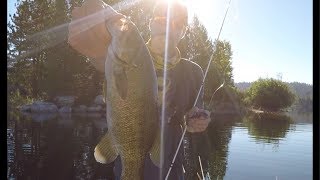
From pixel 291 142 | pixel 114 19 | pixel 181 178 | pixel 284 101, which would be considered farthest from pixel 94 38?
pixel 284 101

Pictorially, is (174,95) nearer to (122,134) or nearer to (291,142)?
(122,134)

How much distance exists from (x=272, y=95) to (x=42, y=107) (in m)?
40.2

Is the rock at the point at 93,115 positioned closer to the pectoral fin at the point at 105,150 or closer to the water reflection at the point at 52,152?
the water reflection at the point at 52,152

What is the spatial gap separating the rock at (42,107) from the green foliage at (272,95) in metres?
38.1

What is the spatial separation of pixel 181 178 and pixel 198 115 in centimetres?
71

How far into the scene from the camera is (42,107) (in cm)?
3959

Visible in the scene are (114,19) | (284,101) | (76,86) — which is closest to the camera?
(114,19)

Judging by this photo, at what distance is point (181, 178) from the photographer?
311 cm

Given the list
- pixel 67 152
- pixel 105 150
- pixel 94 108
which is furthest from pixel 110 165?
pixel 94 108

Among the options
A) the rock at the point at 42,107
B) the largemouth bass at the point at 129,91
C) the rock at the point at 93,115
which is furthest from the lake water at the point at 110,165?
the largemouth bass at the point at 129,91

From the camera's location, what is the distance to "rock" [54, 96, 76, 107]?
39.9 meters

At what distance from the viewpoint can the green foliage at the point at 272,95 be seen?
2601 inches

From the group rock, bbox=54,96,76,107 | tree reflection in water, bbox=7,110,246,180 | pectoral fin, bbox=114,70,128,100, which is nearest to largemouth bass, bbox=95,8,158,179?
pectoral fin, bbox=114,70,128,100

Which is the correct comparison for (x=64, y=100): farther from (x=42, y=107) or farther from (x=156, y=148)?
(x=156, y=148)
